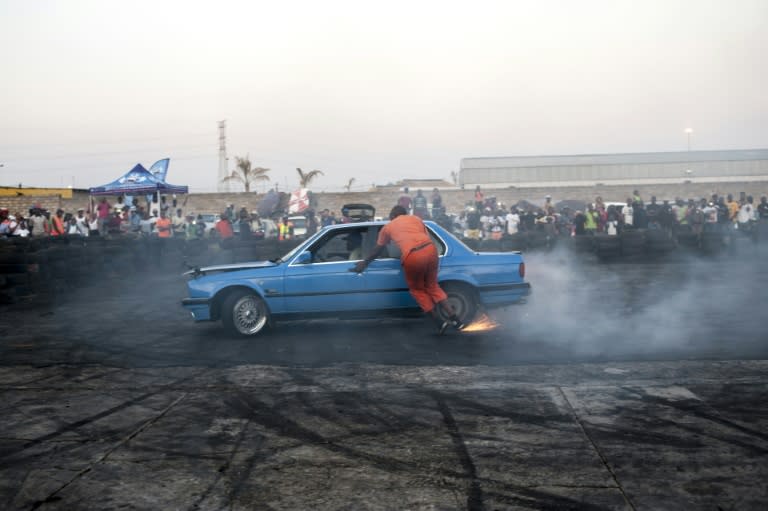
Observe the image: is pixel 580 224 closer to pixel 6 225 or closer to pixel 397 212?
pixel 397 212

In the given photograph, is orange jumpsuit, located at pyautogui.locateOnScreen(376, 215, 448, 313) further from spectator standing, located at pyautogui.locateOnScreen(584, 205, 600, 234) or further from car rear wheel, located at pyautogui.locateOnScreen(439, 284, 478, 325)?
spectator standing, located at pyautogui.locateOnScreen(584, 205, 600, 234)

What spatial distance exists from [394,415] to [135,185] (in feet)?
69.8

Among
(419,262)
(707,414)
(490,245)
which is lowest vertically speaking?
(707,414)

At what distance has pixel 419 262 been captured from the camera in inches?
344

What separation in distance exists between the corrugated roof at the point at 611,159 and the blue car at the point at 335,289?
49980mm

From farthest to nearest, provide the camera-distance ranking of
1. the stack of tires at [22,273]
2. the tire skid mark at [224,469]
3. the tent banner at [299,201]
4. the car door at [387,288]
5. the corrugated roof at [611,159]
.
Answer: the corrugated roof at [611,159]
the tent banner at [299,201]
the stack of tires at [22,273]
the car door at [387,288]
the tire skid mark at [224,469]

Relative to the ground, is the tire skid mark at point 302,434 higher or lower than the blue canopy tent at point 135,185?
lower

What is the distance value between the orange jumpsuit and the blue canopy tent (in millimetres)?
17704

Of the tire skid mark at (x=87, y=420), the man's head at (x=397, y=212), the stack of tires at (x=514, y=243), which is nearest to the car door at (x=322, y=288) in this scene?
the man's head at (x=397, y=212)

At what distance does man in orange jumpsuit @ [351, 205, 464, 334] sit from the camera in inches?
345

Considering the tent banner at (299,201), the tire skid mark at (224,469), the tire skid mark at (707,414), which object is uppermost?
the tent banner at (299,201)

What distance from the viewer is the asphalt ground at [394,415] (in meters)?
4.06

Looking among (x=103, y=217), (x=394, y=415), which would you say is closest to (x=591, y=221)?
(x=103, y=217)

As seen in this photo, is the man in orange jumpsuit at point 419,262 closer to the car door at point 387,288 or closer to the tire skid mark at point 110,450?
the car door at point 387,288
